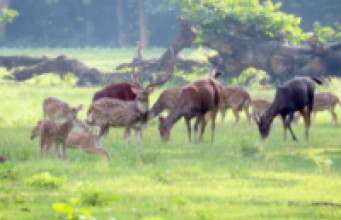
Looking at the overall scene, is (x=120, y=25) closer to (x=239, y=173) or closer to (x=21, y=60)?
(x=21, y=60)

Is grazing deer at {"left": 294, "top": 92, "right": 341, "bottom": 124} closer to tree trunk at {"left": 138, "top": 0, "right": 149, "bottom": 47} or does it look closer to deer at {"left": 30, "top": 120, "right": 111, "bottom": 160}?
deer at {"left": 30, "top": 120, "right": 111, "bottom": 160}

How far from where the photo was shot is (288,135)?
1284cm

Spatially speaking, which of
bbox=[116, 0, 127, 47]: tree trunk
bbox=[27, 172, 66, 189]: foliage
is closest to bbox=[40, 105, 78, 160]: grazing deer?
bbox=[27, 172, 66, 189]: foliage

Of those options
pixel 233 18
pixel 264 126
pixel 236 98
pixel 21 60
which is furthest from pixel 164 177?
pixel 21 60

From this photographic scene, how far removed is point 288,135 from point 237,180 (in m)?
5.79

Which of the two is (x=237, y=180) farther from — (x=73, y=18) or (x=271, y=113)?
(x=73, y=18)

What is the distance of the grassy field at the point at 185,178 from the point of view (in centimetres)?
570

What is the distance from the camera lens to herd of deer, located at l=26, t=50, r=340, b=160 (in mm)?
9266

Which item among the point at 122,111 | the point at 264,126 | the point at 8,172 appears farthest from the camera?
the point at 264,126

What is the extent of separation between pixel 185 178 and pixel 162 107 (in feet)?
19.5


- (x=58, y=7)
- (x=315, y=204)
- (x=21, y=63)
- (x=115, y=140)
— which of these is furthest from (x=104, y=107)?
(x=58, y=7)

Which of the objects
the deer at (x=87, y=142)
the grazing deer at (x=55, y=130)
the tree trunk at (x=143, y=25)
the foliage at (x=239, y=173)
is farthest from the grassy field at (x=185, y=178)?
the tree trunk at (x=143, y=25)

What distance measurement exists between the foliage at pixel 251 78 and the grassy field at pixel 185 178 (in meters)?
12.7

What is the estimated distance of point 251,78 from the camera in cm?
2600
